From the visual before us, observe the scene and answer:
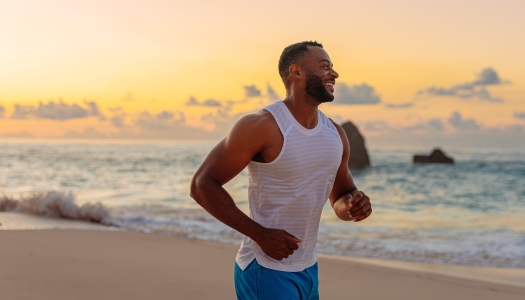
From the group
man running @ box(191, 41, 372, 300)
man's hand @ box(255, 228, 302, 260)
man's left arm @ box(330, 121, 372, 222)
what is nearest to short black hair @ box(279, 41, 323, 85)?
man running @ box(191, 41, 372, 300)

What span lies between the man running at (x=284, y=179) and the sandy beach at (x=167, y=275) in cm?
362

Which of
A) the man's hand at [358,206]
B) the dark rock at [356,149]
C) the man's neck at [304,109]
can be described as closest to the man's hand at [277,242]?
the man's hand at [358,206]

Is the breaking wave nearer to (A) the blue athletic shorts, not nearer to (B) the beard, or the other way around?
(A) the blue athletic shorts

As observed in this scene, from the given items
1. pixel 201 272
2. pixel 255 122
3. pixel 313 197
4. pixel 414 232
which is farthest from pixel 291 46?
pixel 414 232

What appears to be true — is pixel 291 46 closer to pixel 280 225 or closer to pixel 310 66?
pixel 310 66

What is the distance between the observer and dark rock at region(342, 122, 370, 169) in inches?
1905

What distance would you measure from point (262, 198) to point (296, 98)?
1.67 ft

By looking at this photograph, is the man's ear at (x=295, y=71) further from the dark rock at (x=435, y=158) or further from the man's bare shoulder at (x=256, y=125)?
the dark rock at (x=435, y=158)

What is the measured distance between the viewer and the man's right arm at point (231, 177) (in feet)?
7.94

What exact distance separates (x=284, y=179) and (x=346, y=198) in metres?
0.36

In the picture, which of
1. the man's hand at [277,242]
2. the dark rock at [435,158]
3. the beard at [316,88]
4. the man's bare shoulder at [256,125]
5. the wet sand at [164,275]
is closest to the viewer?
the man's hand at [277,242]

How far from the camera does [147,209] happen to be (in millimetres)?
16016

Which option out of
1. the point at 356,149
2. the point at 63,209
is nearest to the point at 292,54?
the point at 63,209

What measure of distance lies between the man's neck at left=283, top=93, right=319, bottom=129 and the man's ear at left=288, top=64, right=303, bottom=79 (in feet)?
0.30
